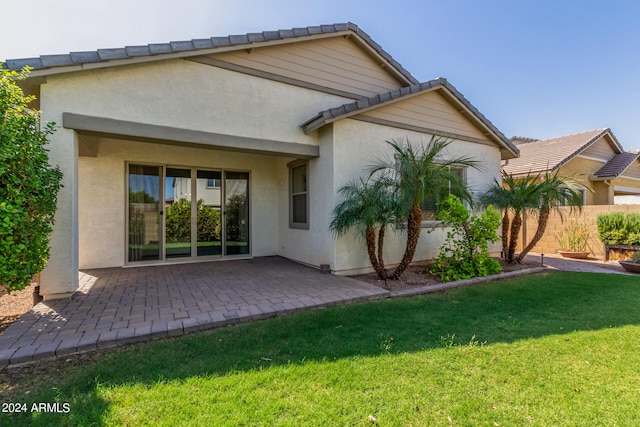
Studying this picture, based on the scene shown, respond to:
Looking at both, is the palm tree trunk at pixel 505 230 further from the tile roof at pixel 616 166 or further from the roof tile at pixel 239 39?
the tile roof at pixel 616 166

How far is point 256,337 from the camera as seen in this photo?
359 cm

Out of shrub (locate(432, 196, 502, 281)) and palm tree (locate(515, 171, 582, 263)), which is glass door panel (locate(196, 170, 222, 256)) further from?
palm tree (locate(515, 171, 582, 263))

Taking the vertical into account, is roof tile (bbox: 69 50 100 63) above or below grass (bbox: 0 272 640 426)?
above

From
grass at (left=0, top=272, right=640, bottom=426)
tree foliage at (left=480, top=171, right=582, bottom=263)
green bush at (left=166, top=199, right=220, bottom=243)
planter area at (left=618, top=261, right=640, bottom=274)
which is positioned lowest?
grass at (left=0, top=272, right=640, bottom=426)

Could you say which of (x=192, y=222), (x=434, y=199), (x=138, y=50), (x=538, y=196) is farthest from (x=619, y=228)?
(x=138, y=50)

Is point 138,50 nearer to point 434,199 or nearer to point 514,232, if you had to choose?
point 434,199

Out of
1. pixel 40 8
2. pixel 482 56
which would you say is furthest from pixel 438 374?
pixel 482 56

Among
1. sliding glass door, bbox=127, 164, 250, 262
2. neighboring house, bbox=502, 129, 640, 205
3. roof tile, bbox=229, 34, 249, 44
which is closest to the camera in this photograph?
roof tile, bbox=229, 34, 249, 44

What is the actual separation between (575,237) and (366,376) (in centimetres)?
1206

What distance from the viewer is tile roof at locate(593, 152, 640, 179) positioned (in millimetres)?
13702

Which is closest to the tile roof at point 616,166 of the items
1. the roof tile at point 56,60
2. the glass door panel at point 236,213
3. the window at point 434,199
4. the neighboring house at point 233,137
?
the neighboring house at point 233,137

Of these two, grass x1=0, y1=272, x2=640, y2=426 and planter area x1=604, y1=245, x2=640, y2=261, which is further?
planter area x1=604, y1=245, x2=640, y2=261

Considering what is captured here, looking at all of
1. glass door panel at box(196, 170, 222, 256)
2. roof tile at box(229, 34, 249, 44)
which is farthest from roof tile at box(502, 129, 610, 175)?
glass door panel at box(196, 170, 222, 256)

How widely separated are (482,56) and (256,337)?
534 inches
